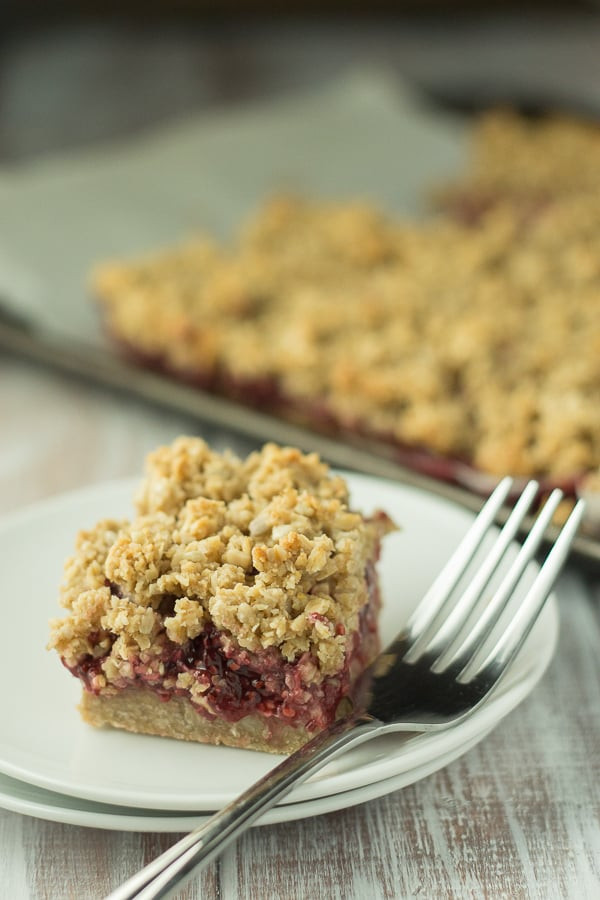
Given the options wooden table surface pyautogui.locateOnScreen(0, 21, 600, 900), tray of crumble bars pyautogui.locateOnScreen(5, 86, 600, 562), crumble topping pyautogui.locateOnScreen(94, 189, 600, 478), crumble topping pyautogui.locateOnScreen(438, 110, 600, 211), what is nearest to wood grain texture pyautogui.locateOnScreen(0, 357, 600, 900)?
wooden table surface pyautogui.locateOnScreen(0, 21, 600, 900)

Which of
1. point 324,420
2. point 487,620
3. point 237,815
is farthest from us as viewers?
point 324,420

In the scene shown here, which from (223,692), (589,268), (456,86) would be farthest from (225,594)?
(456,86)

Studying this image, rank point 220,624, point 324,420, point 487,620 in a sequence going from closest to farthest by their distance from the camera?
point 220,624
point 487,620
point 324,420

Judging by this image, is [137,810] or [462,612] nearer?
[137,810]

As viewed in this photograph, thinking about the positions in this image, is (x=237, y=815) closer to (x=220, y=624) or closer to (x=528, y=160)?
(x=220, y=624)

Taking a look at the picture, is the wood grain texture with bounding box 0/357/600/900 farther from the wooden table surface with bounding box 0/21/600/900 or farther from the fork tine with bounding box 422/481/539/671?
the fork tine with bounding box 422/481/539/671

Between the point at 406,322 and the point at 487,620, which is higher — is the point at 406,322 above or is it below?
above

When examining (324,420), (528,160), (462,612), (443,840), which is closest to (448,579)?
(462,612)

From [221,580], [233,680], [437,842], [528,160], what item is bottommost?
[437,842]
